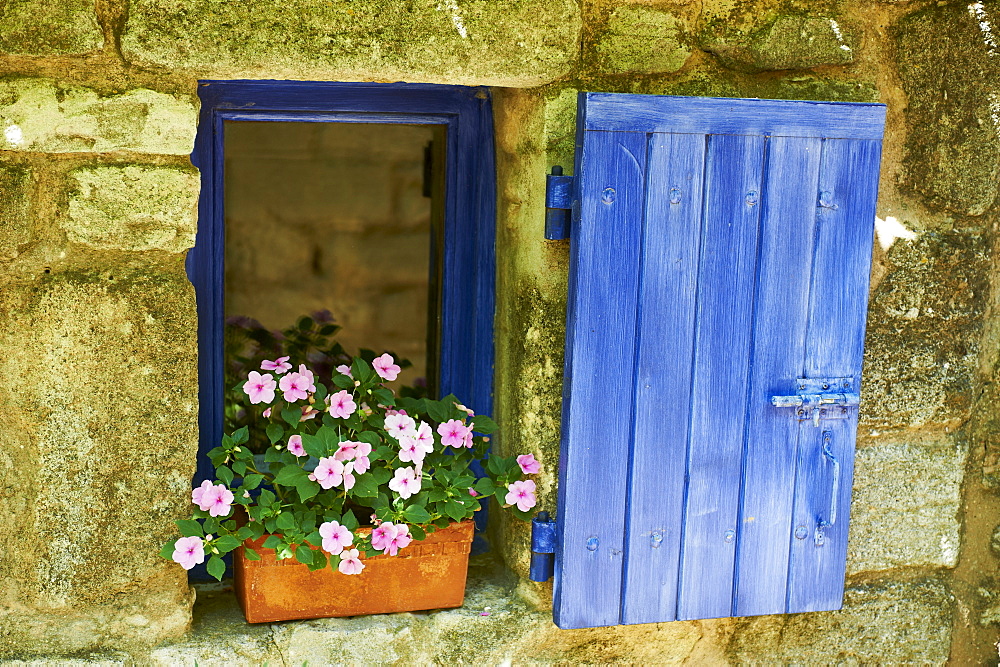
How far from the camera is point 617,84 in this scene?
2389mm

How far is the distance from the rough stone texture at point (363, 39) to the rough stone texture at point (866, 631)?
149 cm

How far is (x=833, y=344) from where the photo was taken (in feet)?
7.90

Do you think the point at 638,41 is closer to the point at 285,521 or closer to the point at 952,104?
the point at 952,104

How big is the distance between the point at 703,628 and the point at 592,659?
0.96ft

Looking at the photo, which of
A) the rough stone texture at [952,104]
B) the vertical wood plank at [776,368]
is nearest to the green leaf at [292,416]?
the vertical wood plank at [776,368]

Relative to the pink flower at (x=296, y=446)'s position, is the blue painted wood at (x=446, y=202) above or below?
above

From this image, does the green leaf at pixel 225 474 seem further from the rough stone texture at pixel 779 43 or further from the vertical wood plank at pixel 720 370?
the rough stone texture at pixel 779 43

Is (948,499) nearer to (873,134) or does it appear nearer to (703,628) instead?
(703,628)

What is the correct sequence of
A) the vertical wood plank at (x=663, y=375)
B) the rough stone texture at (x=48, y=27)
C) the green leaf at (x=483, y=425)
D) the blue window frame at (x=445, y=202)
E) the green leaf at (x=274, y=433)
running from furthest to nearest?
1. the blue window frame at (x=445, y=202)
2. the green leaf at (x=483, y=425)
3. the green leaf at (x=274, y=433)
4. the vertical wood plank at (x=663, y=375)
5. the rough stone texture at (x=48, y=27)

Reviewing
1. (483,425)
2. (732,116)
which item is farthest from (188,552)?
(732,116)

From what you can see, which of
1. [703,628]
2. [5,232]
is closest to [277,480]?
[5,232]

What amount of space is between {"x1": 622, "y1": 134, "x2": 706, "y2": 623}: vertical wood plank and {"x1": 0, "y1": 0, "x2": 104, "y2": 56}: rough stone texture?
113cm

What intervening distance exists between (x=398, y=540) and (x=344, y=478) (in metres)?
0.18

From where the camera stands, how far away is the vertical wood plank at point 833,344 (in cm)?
235
